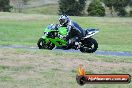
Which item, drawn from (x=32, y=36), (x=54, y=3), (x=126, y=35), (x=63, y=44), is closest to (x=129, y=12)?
(x=54, y=3)

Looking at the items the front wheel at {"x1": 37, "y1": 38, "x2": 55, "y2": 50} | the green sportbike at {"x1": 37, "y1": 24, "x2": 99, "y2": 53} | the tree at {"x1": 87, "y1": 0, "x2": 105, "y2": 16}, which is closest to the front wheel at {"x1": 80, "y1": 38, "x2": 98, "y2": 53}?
the green sportbike at {"x1": 37, "y1": 24, "x2": 99, "y2": 53}

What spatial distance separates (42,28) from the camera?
53.2 metres

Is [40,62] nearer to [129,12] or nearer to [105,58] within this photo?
[105,58]

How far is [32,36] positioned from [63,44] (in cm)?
2477

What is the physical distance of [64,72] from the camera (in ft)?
42.1

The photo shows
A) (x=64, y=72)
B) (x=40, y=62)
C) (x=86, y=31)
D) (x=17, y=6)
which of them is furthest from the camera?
(x=17, y=6)

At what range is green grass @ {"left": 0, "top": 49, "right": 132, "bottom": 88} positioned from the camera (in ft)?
37.1

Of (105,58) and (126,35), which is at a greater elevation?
(105,58)

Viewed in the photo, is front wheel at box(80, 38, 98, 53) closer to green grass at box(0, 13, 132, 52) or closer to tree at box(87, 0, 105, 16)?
green grass at box(0, 13, 132, 52)

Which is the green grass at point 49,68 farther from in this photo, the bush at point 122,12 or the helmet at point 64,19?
the bush at point 122,12

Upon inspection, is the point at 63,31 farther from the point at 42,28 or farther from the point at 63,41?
the point at 42,28

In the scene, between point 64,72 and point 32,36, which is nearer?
point 64,72

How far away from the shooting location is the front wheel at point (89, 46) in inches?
737

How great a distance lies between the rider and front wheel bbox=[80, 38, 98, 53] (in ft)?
1.05
